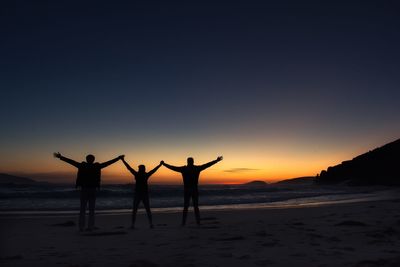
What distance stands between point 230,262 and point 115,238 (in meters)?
3.99

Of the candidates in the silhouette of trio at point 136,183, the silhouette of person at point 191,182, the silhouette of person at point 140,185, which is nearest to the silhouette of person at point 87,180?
the silhouette of trio at point 136,183

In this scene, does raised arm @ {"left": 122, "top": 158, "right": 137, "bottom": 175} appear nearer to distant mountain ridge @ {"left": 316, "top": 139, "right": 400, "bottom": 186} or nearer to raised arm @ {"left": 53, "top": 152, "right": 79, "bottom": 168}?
raised arm @ {"left": 53, "top": 152, "right": 79, "bottom": 168}

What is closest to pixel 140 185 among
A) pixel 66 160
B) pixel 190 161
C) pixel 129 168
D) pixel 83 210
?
pixel 129 168

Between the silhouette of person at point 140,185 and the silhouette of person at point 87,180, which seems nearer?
the silhouette of person at point 87,180

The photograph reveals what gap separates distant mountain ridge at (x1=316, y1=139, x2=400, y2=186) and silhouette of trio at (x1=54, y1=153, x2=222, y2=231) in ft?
147

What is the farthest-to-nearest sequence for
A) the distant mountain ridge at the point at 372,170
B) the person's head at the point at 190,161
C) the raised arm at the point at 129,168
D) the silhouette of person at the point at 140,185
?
the distant mountain ridge at the point at 372,170 < the person's head at the point at 190,161 < the silhouette of person at the point at 140,185 < the raised arm at the point at 129,168

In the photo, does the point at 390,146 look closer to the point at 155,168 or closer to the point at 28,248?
the point at 155,168

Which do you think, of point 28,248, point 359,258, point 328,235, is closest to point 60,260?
point 28,248

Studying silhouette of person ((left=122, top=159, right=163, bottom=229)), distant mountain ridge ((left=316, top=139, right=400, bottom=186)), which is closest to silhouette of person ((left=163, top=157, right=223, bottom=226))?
silhouette of person ((left=122, top=159, right=163, bottom=229))

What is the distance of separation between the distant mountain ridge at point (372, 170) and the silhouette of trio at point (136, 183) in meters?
44.7

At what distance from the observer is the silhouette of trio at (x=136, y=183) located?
11.1m

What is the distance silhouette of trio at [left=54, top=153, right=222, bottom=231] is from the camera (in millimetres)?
11133

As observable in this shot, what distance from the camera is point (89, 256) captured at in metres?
7.19

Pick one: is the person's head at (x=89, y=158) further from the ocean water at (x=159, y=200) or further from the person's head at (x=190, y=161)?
the ocean water at (x=159, y=200)
